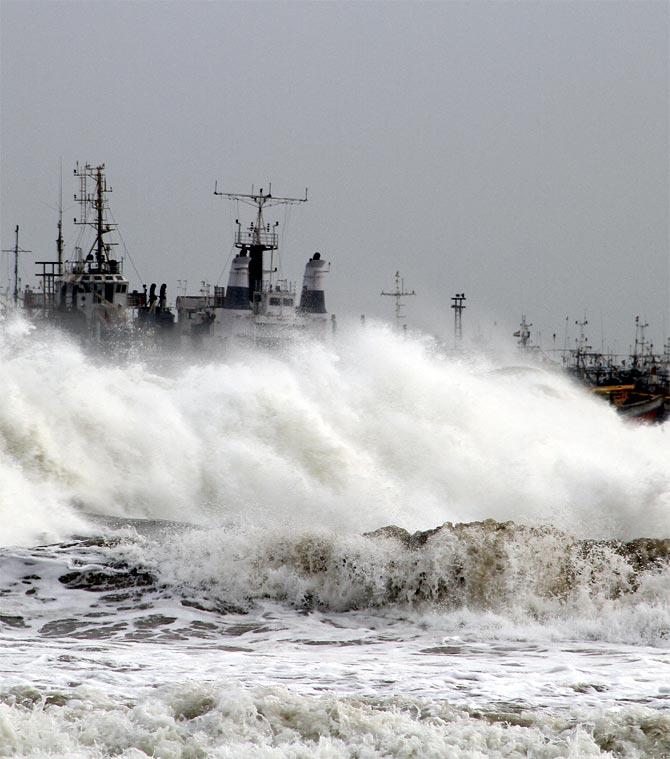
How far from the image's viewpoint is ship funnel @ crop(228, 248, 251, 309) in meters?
59.9

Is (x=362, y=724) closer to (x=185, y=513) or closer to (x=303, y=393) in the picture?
(x=185, y=513)

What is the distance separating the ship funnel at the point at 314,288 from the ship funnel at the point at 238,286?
359cm

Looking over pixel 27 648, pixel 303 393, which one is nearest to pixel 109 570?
pixel 27 648

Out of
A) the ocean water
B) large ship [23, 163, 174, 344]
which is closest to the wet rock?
the ocean water

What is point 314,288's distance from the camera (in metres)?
63.3

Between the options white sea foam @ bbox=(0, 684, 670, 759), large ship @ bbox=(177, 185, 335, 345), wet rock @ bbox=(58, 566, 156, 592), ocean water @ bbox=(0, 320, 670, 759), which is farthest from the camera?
large ship @ bbox=(177, 185, 335, 345)

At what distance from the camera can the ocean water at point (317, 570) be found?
10930 mm

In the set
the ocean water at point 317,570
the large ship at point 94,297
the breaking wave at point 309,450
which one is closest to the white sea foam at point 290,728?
the ocean water at point 317,570

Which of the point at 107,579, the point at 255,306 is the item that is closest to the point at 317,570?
the point at 107,579

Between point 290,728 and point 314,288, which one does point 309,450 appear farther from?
point 314,288

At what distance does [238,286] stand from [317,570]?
145 feet

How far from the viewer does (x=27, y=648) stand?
44.5 feet

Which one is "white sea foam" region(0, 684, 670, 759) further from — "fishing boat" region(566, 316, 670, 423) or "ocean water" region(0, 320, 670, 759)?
"fishing boat" region(566, 316, 670, 423)

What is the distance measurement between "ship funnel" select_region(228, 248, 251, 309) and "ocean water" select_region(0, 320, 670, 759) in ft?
86.6
